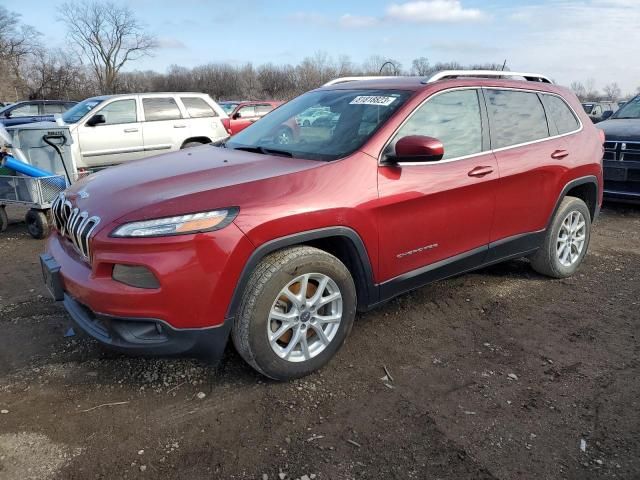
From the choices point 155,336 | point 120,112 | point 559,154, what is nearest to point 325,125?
point 155,336

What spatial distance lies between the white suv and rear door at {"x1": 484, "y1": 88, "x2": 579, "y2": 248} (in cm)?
695

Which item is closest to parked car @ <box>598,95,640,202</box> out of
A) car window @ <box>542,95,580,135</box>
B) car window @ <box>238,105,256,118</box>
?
car window @ <box>542,95,580,135</box>

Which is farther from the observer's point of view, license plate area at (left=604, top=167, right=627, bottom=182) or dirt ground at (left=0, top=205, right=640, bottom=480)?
license plate area at (left=604, top=167, right=627, bottom=182)

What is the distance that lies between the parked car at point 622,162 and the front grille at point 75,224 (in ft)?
23.5

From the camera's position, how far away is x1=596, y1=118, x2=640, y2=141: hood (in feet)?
23.7

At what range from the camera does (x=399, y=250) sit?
3.25 metres

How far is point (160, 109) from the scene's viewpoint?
1034cm

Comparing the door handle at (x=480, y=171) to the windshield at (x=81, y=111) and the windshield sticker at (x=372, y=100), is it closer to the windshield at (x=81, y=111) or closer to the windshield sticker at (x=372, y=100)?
the windshield sticker at (x=372, y=100)

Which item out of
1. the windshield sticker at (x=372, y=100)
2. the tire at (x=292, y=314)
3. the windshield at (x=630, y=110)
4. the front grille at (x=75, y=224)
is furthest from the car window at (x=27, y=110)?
the tire at (x=292, y=314)

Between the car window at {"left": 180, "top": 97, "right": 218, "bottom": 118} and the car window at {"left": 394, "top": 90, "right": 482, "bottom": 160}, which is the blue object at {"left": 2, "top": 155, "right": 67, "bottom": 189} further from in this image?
the car window at {"left": 394, "top": 90, "right": 482, "bottom": 160}

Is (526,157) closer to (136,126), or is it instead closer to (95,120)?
(136,126)

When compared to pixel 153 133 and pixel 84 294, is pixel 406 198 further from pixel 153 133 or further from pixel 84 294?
pixel 153 133

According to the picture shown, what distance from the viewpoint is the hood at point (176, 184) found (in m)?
2.60

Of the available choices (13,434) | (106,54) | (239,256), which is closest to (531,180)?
(239,256)
